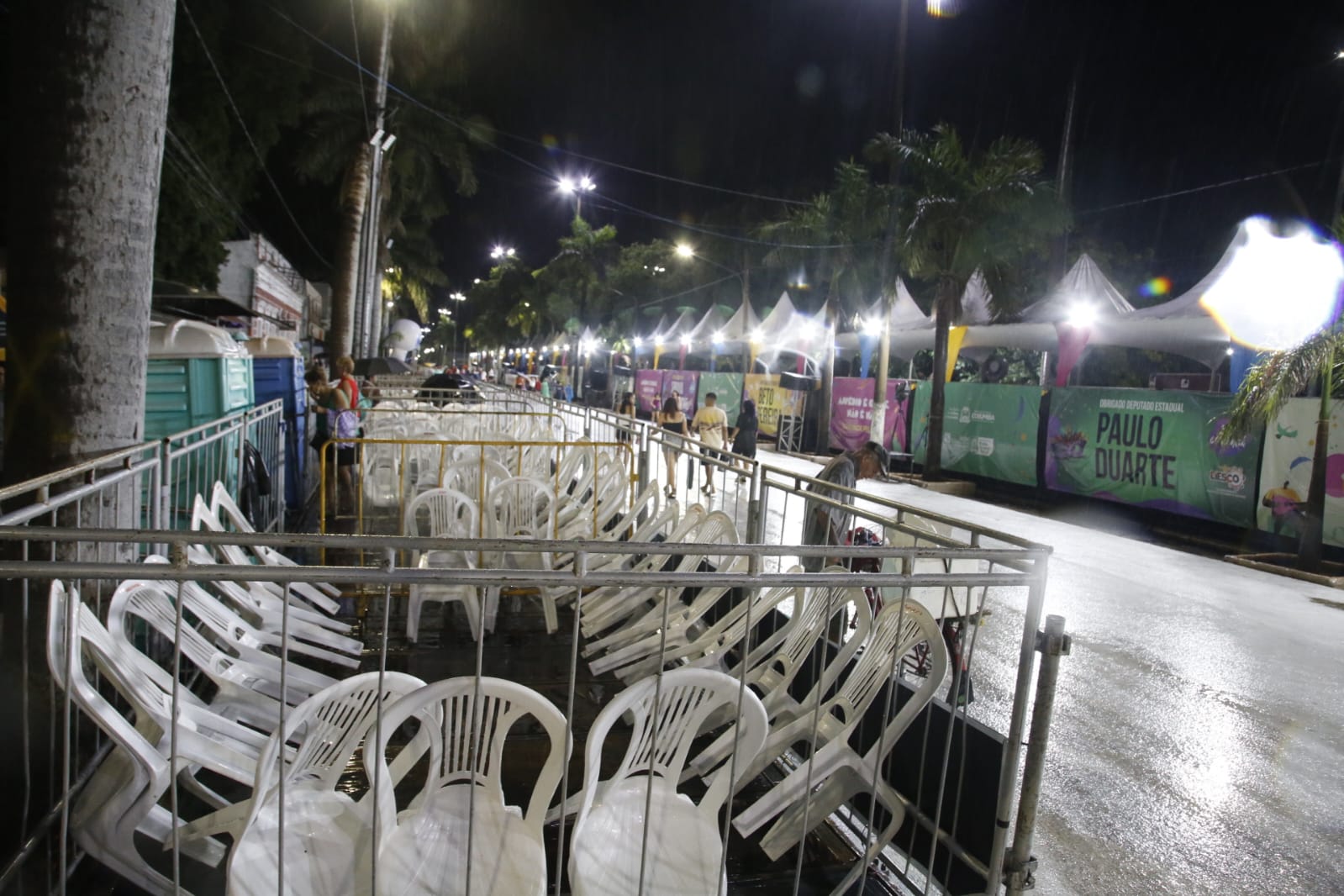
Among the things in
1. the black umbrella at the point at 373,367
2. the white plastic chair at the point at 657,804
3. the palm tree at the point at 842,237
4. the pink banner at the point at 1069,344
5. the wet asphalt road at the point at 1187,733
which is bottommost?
the wet asphalt road at the point at 1187,733

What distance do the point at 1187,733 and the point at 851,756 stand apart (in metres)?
3.28

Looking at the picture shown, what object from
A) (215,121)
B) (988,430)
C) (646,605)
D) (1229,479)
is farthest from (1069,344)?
(215,121)

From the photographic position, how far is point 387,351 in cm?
5334

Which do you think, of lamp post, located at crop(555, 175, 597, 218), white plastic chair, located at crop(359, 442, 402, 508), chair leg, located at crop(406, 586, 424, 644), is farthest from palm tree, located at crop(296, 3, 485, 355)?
chair leg, located at crop(406, 586, 424, 644)

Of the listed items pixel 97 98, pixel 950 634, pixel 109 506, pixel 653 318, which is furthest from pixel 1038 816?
pixel 653 318

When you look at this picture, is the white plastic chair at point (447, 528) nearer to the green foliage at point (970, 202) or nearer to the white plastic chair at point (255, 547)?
the white plastic chair at point (255, 547)

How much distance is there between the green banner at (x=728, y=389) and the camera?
26.7 m

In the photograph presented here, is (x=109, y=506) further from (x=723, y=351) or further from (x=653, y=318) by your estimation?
(x=653, y=318)

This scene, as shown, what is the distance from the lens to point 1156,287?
114 feet

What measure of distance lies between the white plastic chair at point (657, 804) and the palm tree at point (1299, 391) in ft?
32.4

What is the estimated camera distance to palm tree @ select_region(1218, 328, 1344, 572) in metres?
9.45

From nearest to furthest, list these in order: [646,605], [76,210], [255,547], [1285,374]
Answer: [76,210], [255,547], [646,605], [1285,374]

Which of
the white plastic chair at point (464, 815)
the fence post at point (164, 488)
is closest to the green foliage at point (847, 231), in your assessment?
the fence post at point (164, 488)

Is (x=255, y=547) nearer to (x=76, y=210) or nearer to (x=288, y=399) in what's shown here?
(x=76, y=210)
